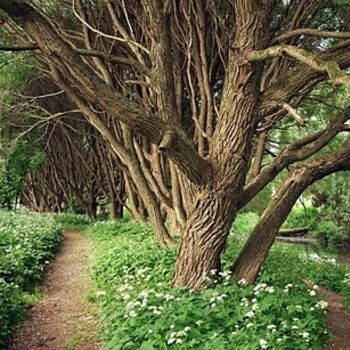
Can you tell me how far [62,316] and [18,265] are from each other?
1470 millimetres

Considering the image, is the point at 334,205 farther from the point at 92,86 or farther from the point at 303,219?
the point at 92,86

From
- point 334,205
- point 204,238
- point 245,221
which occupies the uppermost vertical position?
point 334,205

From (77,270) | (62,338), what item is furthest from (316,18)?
(62,338)

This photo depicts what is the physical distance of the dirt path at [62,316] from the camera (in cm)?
554

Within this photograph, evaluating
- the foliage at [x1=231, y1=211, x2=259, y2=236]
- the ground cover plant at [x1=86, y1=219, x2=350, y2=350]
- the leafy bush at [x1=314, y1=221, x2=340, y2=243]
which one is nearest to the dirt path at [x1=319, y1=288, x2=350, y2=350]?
the ground cover plant at [x1=86, y1=219, x2=350, y2=350]

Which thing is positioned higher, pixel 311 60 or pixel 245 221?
pixel 311 60

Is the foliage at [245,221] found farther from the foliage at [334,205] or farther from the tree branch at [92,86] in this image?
the tree branch at [92,86]

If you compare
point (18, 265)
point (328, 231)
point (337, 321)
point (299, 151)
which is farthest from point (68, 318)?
point (328, 231)

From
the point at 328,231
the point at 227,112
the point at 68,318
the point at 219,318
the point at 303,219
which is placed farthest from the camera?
the point at 303,219

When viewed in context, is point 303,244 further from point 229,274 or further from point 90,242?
point 229,274

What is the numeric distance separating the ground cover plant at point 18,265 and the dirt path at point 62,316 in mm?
202

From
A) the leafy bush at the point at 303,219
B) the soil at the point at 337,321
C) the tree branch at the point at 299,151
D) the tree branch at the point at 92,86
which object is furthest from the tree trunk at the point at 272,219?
the leafy bush at the point at 303,219

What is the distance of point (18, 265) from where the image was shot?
770cm

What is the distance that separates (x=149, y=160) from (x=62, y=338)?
5.86 m
